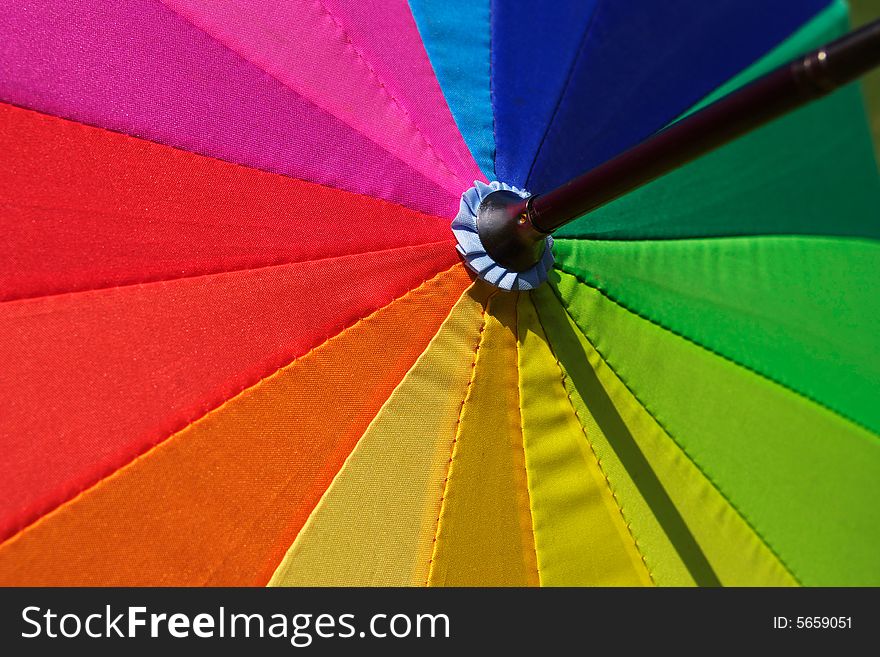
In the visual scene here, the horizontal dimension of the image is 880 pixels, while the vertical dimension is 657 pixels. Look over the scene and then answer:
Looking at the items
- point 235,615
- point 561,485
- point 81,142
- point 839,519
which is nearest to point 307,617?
point 235,615

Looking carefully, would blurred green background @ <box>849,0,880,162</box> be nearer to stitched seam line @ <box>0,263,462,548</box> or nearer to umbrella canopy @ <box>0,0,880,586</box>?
umbrella canopy @ <box>0,0,880,586</box>

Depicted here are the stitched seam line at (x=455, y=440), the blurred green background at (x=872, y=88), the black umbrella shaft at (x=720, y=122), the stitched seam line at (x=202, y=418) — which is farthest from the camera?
the blurred green background at (x=872, y=88)

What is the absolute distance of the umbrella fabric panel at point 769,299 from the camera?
1994 millimetres

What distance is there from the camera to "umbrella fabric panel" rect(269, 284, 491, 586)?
64.2 inches

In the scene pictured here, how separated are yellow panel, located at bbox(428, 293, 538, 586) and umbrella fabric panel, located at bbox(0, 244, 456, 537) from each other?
0.27 m

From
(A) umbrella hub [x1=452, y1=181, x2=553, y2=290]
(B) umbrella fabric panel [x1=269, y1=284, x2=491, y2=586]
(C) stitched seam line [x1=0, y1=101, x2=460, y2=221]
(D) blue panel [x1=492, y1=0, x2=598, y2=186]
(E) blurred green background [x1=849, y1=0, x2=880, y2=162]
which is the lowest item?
(B) umbrella fabric panel [x1=269, y1=284, x2=491, y2=586]

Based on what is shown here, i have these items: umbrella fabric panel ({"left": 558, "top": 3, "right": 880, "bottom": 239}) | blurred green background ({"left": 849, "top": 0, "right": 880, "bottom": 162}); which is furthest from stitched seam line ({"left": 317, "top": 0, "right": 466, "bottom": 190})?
blurred green background ({"left": 849, "top": 0, "right": 880, "bottom": 162})

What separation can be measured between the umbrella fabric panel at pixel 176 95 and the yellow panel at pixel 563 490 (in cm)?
33

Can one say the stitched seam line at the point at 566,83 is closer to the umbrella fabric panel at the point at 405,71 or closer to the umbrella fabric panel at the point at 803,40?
the umbrella fabric panel at the point at 405,71

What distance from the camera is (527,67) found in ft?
6.42

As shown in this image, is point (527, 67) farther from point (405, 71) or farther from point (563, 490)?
point (563, 490)

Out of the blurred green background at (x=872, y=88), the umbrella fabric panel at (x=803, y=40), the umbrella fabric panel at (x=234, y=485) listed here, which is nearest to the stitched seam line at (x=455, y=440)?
the umbrella fabric panel at (x=234, y=485)

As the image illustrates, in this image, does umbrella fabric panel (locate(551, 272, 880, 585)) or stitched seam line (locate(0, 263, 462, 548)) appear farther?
umbrella fabric panel (locate(551, 272, 880, 585))

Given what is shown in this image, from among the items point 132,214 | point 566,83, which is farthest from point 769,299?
point 132,214
